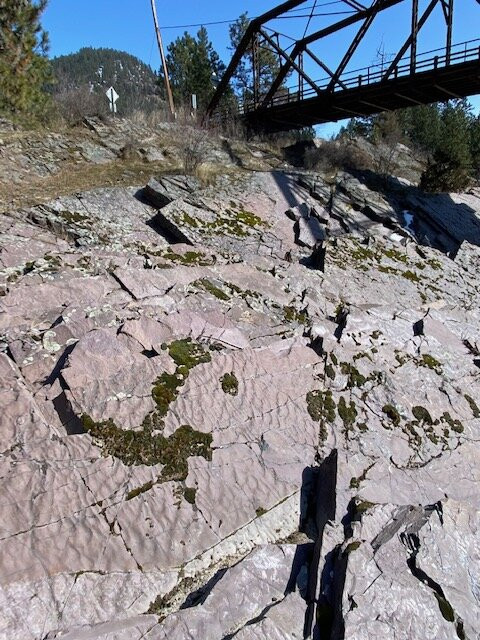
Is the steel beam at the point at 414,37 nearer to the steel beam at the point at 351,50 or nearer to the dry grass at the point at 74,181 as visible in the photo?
the steel beam at the point at 351,50

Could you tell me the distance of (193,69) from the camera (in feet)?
113

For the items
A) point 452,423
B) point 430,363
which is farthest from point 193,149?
point 452,423

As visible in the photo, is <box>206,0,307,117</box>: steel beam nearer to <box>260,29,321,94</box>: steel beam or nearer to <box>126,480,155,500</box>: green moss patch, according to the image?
<box>260,29,321,94</box>: steel beam

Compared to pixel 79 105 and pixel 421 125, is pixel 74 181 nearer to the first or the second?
pixel 79 105

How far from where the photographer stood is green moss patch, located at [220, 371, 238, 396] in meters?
6.30

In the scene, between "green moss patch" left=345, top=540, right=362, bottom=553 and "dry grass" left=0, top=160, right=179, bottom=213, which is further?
"dry grass" left=0, top=160, right=179, bottom=213

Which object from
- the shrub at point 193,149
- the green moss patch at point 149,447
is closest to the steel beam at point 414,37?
the shrub at point 193,149

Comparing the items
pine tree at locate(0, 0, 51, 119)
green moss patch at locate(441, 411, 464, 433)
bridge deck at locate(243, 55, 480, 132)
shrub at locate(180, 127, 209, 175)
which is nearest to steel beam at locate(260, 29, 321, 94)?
bridge deck at locate(243, 55, 480, 132)

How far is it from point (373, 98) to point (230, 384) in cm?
1778

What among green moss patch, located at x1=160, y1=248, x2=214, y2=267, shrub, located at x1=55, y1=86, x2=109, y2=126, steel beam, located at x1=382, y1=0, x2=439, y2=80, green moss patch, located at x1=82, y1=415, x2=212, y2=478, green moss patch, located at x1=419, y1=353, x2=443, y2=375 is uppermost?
steel beam, located at x1=382, y1=0, x2=439, y2=80

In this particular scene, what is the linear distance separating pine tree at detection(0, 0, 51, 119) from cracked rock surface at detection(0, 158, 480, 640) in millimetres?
4877

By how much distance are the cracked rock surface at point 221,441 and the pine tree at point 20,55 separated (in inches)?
192

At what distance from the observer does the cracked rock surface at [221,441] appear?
4.12 m

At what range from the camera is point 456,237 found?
1438 centimetres
